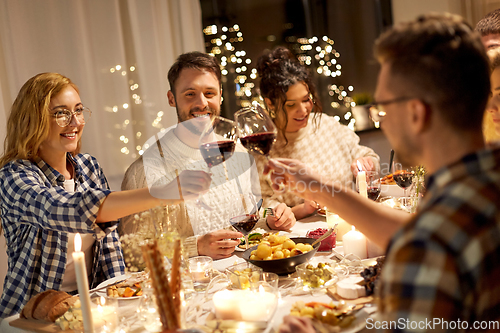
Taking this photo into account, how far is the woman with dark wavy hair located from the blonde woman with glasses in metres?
1.25

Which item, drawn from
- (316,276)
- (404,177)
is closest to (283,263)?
(316,276)

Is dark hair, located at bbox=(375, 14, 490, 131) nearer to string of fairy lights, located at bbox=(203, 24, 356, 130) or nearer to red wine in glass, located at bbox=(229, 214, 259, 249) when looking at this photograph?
red wine in glass, located at bbox=(229, 214, 259, 249)

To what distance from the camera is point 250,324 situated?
114 centimetres

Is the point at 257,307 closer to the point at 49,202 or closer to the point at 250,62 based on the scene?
the point at 49,202

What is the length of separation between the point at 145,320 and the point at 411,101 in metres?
0.92

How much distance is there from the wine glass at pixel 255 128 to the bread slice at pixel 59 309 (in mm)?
771

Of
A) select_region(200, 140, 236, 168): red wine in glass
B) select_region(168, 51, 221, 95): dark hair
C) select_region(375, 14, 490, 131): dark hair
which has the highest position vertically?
select_region(168, 51, 221, 95): dark hair

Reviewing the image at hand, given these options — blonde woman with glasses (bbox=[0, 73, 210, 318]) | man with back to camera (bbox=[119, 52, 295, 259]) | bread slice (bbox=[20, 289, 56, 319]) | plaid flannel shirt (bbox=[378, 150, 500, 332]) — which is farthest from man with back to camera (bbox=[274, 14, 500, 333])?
man with back to camera (bbox=[119, 52, 295, 259])

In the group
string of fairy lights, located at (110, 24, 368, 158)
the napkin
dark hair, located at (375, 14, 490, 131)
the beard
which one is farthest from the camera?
string of fairy lights, located at (110, 24, 368, 158)

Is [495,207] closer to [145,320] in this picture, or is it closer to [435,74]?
[435,74]

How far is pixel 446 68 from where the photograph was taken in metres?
0.83

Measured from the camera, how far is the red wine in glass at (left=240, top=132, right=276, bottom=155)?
1385 mm

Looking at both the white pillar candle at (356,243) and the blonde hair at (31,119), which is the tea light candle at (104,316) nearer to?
the white pillar candle at (356,243)

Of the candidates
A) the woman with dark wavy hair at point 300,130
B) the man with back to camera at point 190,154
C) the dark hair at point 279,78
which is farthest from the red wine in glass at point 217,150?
the dark hair at point 279,78
